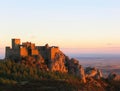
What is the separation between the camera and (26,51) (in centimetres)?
16838

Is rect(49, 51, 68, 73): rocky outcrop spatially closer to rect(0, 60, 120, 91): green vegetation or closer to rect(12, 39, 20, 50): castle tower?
rect(0, 60, 120, 91): green vegetation

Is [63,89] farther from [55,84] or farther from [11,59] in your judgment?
[11,59]

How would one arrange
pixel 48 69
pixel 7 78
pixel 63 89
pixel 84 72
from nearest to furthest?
pixel 63 89 → pixel 7 78 → pixel 48 69 → pixel 84 72

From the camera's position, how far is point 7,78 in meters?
148

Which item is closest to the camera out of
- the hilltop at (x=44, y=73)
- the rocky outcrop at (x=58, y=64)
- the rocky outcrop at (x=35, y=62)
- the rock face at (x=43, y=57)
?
the hilltop at (x=44, y=73)

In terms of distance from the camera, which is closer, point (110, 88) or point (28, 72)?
point (28, 72)

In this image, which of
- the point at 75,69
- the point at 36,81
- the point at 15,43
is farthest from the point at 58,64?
the point at 36,81

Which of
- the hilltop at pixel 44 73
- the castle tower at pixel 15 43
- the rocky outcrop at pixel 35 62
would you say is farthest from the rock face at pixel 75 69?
the castle tower at pixel 15 43

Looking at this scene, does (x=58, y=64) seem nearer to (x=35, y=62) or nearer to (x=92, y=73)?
(x=35, y=62)

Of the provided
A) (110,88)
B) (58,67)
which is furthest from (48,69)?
(110,88)

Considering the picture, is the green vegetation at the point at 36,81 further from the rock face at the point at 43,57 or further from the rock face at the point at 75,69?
the rock face at the point at 43,57

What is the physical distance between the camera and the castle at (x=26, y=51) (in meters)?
166

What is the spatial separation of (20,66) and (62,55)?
22900 mm

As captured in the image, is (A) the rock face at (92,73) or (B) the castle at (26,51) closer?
(B) the castle at (26,51)
